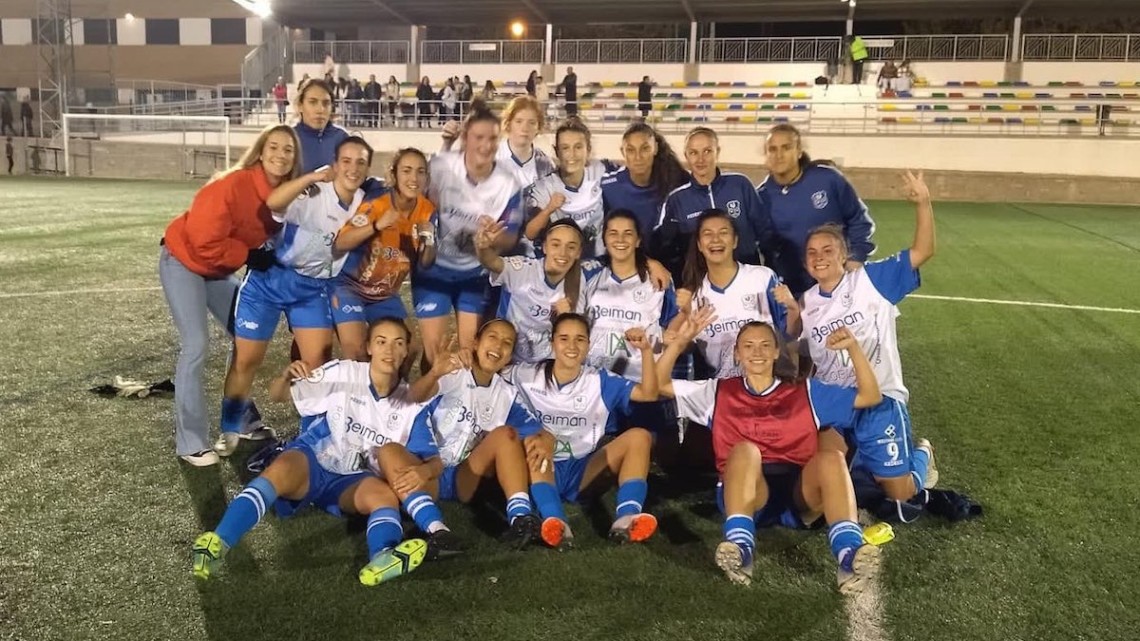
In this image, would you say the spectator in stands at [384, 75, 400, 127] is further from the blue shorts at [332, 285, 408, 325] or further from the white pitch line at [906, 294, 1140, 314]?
the blue shorts at [332, 285, 408, 325]

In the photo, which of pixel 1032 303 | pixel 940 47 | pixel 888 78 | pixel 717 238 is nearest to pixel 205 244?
pixel 717 238

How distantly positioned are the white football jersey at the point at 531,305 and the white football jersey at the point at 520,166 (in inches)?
24.1

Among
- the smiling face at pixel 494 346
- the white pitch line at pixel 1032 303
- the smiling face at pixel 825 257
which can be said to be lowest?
the white pitch line at pixel 1032 303

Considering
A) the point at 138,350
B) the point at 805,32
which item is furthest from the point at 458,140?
the point at 805,32

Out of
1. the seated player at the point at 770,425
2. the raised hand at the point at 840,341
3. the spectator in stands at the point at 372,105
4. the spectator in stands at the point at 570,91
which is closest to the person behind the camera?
the seated player at the point at 770,425

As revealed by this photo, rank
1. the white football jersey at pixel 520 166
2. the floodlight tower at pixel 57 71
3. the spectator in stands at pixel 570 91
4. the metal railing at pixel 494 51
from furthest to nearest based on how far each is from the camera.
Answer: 1. the metal railing at pixel 494 51
2. the floodlight tower at pixel 57 71
3. the spectator in stands at pixel 570 91
4. the white football jersey at pixel 520 166

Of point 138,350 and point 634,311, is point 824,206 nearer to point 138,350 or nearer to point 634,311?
point 634,311

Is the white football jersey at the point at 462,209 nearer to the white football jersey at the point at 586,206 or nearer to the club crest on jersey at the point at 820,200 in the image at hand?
the white football jersey at the point at 586,206

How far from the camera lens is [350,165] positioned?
14.9 feet

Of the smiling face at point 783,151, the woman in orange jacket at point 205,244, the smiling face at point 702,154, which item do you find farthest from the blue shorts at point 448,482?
the smiling face at point 783,151

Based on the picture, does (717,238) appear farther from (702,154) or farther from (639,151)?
(639,151)

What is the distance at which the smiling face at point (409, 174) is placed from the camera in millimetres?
4590

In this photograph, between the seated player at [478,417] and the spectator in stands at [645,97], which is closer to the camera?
the seated player at [478,417]

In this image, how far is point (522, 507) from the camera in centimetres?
360
